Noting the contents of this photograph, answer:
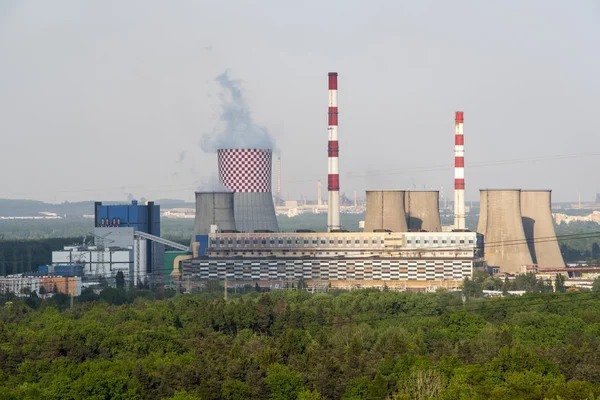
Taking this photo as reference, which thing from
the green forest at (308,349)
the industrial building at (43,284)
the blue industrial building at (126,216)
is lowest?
the green forest at (308,349)

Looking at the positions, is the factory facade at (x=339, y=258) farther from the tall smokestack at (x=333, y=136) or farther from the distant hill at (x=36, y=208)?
the distant hill at (x=36, y=208)

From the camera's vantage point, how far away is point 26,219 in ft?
518

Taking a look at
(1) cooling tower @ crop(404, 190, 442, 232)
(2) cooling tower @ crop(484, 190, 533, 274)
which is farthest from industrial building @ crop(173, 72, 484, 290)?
(1) cooling tower @ crop(404, 190, 442, 232)

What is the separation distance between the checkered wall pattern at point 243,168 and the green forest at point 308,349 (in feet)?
59.0

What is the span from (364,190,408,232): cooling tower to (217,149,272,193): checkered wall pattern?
19.2 ft

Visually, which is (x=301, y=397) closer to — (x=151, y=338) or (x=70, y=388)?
(x=70, y=388)

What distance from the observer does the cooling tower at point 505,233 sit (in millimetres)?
57938

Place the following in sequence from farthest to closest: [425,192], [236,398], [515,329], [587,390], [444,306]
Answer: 1. [425,192]
2. [444,306]
3. [515,329]
4. [236,398]
5. [587,390]

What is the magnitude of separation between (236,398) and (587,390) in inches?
253

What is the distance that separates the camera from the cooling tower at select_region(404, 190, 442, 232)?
209 ft

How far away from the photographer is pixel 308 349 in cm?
3022

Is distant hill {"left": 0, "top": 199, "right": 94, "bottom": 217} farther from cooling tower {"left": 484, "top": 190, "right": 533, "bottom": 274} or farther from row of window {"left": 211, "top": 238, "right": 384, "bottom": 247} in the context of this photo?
cooling tower {"left": 484, "top": 190, "right": 533, "bottom": 274}

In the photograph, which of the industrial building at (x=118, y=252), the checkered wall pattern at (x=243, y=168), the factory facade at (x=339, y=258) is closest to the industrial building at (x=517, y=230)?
the factory facade at (x=339, y=258)

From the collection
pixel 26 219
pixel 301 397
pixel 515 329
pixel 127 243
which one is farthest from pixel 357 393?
pixel 26 219
